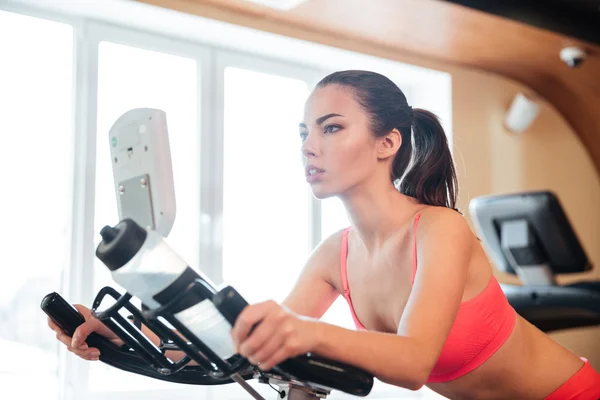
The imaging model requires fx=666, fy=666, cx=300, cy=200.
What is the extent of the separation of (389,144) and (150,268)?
623 mm

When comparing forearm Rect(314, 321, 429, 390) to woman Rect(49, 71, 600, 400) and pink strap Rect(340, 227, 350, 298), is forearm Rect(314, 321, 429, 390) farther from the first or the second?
pink strap Rect(340, 227, 350, 298)

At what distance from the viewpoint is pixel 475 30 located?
3805mm

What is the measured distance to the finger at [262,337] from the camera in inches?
27.5

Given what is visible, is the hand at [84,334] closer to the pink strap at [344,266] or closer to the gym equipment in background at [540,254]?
the pink strap at [344,266]

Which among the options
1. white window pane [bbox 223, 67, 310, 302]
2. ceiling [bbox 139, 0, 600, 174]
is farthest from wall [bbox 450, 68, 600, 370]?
A: white window pane [bbox 223, 67, 310, 302]

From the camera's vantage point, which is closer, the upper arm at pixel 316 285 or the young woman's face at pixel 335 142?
the young woman's face at pixel 335 142

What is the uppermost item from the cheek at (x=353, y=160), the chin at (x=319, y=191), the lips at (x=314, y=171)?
the cheek at (x=353, y=160)

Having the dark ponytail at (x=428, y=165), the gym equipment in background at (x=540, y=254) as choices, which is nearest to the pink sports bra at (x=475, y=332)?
the dark ponytail at (x=428, y=165)

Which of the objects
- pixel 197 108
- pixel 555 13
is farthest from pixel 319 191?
pixel 555 13

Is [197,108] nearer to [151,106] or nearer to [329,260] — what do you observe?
[151,106]

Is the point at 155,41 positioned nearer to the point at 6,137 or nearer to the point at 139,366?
the point at 6,137

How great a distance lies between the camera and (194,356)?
0.80 m

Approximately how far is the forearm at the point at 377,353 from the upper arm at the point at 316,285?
54 cm

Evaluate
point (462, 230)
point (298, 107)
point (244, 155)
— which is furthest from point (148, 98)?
point (462, 230)
